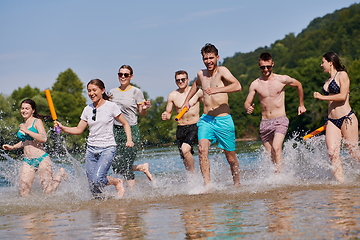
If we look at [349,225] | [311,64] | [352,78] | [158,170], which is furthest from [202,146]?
[311,64]

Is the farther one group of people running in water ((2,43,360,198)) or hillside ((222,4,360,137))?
hillside ((222,4,360,137))

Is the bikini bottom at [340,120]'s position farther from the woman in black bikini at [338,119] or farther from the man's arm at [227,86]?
the man's arm at [227,86]

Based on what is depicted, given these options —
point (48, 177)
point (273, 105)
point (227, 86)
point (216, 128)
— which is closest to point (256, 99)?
point (273, 105)

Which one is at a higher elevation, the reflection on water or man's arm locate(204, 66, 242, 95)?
man's arm locate(204, 66, 242, 95)

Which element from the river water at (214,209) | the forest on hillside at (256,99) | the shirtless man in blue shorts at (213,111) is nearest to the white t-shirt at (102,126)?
the river water at (214,209)

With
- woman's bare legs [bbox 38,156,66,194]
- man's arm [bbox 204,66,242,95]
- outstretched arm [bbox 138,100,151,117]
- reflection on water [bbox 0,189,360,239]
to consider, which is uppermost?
man's arm [bbox 204,66,242,95]

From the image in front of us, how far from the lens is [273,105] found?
10055 mm

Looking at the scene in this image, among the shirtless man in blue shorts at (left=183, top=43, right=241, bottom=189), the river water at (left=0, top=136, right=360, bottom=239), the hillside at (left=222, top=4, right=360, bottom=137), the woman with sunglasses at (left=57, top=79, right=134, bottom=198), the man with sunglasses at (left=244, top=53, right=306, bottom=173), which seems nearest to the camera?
the river water at (left=0, top=136, right=360, bottom=239)

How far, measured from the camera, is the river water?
582cm

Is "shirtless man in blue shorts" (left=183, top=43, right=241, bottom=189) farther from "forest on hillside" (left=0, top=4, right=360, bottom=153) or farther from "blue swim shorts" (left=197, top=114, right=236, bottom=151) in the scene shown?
"forest on hillside" (left=0, top=4, right=360, bottom=153)

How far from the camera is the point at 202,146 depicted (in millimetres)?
9211

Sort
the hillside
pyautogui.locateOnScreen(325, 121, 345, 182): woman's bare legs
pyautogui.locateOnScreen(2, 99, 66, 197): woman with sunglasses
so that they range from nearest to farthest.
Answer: pyautogui.locateOnScreen(325, 121, 345, 182): woman's bare legs → pyautogui.locateOnScreen(2, 99, 66, 197): woman with sunglasses → the hillside

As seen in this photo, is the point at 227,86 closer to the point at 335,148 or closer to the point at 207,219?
the point at 335,148

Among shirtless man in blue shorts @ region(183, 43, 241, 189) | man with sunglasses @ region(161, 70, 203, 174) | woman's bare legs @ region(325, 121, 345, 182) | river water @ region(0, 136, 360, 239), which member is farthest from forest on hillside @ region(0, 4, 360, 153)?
woman's bare legs @ region(325, 121, 345, 182)
